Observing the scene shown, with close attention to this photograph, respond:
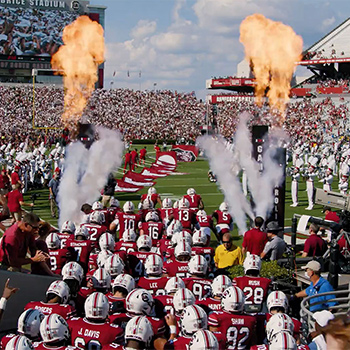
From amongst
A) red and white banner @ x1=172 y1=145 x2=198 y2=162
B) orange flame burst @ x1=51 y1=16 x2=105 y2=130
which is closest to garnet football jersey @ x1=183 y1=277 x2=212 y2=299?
orange flame burst @ x1=51 y1=16 x2=105 y2=130

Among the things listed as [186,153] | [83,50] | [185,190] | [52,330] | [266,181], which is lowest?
[185,190]

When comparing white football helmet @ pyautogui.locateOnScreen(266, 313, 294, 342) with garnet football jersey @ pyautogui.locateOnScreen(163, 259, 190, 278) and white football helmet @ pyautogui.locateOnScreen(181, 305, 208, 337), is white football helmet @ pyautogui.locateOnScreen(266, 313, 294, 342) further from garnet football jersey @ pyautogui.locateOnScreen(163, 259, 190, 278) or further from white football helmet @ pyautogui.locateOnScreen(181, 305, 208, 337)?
garnet football jersey @ pyautogui.locateOnScreen(163, 259, 190, 278)

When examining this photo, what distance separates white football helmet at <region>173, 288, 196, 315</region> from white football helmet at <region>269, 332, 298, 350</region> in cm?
105

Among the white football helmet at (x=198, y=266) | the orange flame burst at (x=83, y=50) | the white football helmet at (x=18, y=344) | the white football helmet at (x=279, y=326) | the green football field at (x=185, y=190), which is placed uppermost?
the orange flame burst at (x=83, y=50)

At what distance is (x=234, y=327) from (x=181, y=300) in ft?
1.81

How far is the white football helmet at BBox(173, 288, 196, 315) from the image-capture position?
17.9 feet

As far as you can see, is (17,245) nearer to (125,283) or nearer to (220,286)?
(125,283)

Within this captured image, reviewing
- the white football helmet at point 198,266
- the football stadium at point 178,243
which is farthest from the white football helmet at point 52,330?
the white football helmet at point 198,266

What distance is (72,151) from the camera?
1488 cm

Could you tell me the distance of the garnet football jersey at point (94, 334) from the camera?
4.96 meters

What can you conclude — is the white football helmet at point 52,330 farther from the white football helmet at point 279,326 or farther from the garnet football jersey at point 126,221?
the garnet football jersey at point 126,221

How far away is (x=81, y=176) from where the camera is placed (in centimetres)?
1526

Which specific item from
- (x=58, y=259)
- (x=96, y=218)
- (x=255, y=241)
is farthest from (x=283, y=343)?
(x=96, y=218)

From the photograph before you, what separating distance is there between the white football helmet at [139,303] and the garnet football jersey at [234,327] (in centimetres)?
59
